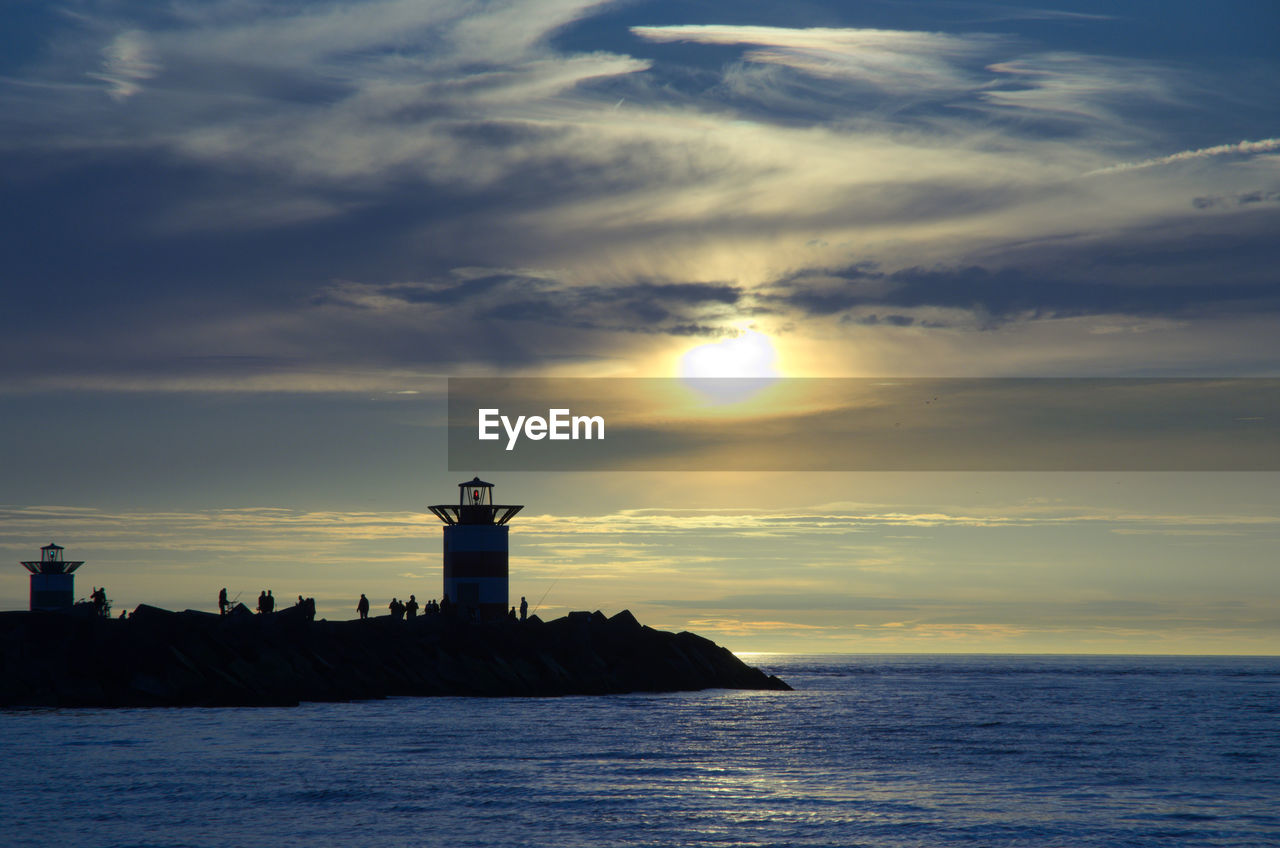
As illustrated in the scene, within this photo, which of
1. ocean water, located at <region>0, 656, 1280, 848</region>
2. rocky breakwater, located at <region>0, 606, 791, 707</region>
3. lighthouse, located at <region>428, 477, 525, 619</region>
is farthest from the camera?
lighthouse, located at <region>428, 477, 525, 619</region>

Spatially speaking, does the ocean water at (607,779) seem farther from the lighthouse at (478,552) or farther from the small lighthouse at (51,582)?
the small lighthouse at (51,582)

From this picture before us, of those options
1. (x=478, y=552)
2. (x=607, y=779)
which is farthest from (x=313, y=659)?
(x=607, y=779)

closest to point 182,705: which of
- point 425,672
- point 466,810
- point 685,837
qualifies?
point 425,672

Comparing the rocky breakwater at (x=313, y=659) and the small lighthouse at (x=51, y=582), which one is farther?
→ the small lighthouse at (x=51, y=582)

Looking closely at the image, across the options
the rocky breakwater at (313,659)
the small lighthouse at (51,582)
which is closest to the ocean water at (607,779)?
the rocky breakwater at (313,659)

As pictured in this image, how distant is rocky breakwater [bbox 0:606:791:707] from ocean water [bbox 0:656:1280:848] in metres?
1.54

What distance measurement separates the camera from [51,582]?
75.9 metres

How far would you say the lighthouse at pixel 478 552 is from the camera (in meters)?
58.2

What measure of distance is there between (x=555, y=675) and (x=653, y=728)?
45.3ft

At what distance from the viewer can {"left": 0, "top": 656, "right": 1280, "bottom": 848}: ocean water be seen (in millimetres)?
23219

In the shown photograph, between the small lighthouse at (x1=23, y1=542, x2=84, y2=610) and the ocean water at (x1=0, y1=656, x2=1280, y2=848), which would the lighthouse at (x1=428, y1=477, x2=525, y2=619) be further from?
the small lighthouse at (x1=23, y1=542, x2=84, y2=610)

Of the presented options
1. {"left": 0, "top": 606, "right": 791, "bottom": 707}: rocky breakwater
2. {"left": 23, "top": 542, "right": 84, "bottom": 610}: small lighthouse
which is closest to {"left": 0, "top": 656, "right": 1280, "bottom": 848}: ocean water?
{"left": 0, "top": 606, "right": 791, "bottom": 707}: rocky breakwater

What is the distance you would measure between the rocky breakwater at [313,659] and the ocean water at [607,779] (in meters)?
1.54

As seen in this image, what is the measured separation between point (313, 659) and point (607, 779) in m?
22.7
